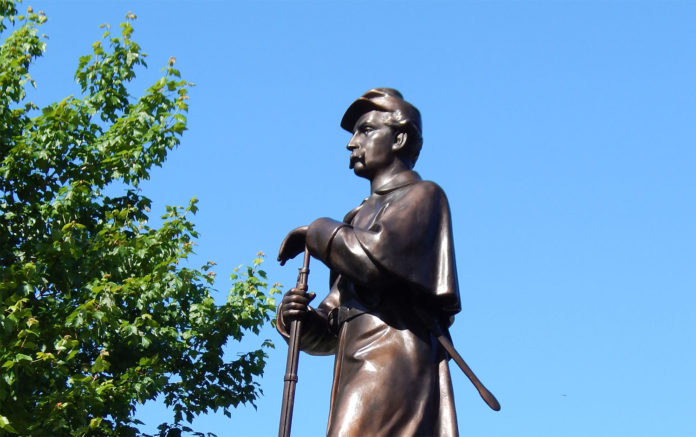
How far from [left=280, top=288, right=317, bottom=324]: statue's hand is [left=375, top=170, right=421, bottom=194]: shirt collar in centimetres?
78

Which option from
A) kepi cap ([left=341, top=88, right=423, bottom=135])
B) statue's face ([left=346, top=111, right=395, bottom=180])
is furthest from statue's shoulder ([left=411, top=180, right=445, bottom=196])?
kepi cap ([left=341, top=88, right=423, bottom=135])

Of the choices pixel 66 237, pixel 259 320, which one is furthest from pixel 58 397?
pixel 259 320

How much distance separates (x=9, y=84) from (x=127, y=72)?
1.86 meters

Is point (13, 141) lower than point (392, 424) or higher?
higher

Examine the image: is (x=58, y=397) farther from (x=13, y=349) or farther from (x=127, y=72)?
(x=127, y=72)

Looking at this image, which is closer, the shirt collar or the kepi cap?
the shirt collar

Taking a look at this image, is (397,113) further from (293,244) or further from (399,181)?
(293,244)

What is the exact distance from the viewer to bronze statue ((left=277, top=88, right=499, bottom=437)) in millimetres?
5520

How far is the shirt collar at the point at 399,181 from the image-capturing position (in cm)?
630

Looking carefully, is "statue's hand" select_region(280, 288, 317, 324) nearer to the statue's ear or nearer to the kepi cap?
the statue's ear

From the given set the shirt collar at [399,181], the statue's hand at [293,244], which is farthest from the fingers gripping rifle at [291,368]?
the shirt collar at [399,181]

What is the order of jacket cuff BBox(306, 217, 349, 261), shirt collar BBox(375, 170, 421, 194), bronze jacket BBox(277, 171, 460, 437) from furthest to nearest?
shirt collar BBox(375, 170, 421, 194) → jacket cuff BBox(306, 217, 349, 261) → bronze jacket BBox(277, 171, 460, 437)

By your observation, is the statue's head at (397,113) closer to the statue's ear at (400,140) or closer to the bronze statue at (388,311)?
the statue's ear at (400,140)

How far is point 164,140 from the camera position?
16062 millimetres
